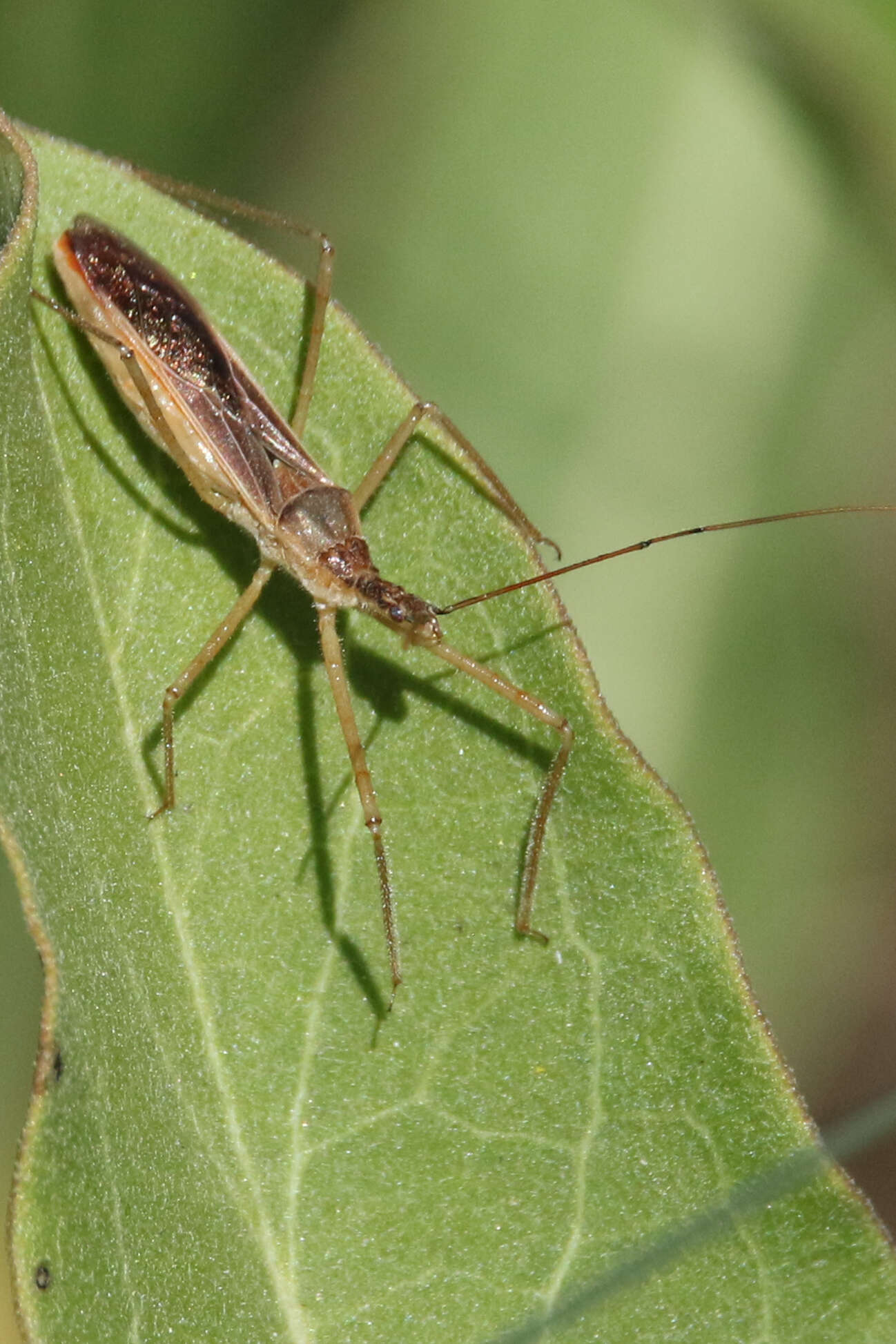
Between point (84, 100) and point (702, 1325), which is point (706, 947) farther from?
point (84, 100)

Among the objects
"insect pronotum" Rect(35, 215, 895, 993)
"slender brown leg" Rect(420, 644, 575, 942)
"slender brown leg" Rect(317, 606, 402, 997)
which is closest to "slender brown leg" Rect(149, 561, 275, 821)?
"insect pronotum" Rect(35, 215, 895, 993)

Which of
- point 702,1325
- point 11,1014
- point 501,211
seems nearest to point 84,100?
point 501,211

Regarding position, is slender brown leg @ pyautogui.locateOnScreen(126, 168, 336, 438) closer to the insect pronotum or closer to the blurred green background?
the insect pronotum

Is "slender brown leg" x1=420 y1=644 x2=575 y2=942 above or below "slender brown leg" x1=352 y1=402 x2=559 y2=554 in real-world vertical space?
below

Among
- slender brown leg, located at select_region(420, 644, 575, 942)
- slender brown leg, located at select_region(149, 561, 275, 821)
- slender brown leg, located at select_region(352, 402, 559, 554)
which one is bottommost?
slender brown leg, located at select_region(149, 561, 275, 821)

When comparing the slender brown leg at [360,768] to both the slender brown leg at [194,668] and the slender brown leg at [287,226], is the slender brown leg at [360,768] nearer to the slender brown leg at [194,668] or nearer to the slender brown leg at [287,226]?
the slender brown leg at [194,668]

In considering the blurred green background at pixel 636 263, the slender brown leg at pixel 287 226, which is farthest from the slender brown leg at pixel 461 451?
the blurred green background at pixel 636 263

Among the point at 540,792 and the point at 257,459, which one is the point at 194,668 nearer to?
the point at 540,792

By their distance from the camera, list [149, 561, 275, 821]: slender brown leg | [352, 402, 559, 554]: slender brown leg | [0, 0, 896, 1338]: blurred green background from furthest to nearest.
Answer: [0, 0, 896, 1338]: blurred green background → [352, 402, 559, 554]: slender brown leg → [149, 561, 275, 821]: slender brown leg
